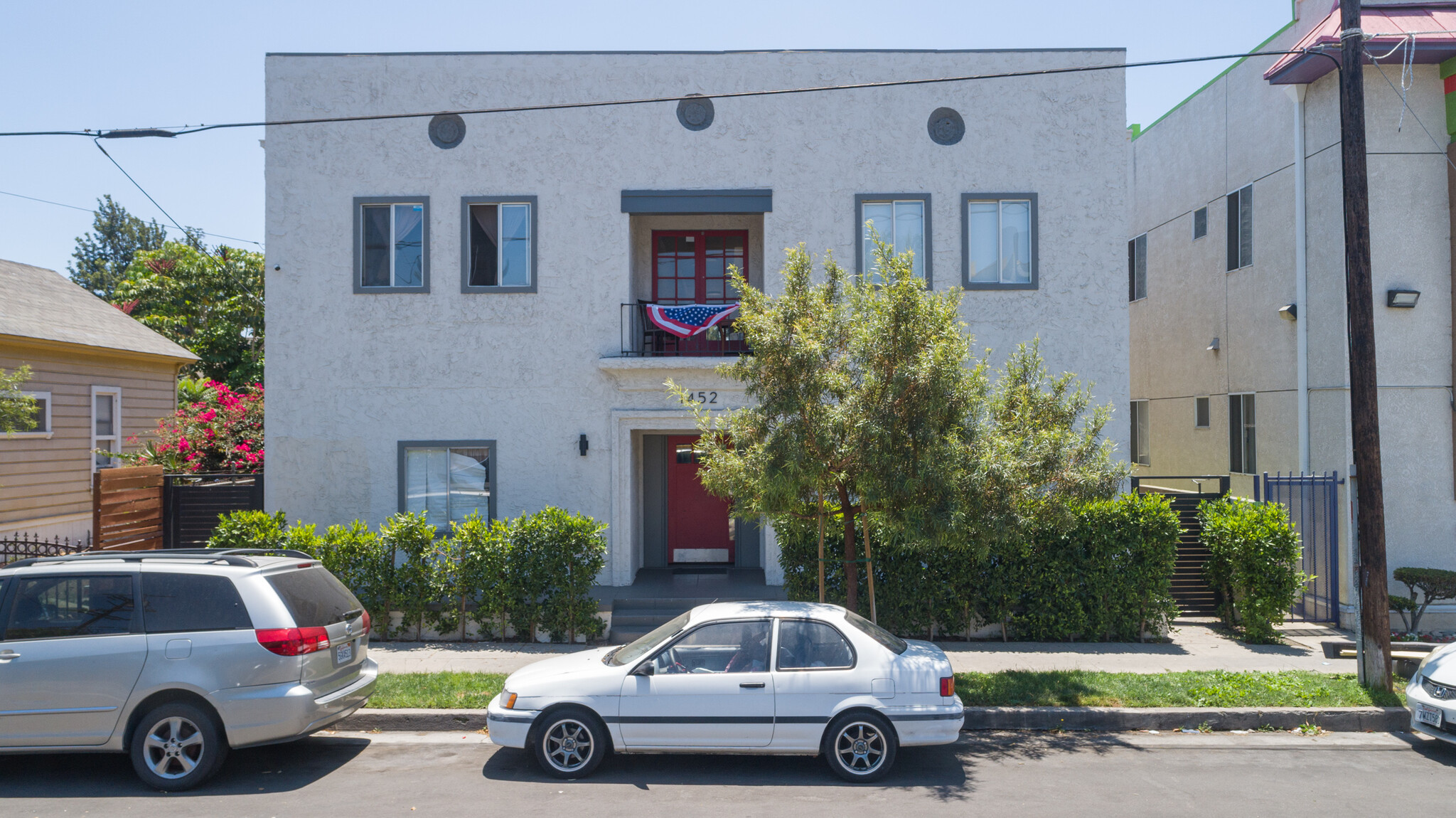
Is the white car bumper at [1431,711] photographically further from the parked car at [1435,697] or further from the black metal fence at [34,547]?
the black metal fence at [34,547]

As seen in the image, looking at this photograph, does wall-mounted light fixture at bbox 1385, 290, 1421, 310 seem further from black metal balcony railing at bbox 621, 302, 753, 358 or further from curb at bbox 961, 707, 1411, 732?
black metal balcony railing at bbox 621, 302, 753, 358

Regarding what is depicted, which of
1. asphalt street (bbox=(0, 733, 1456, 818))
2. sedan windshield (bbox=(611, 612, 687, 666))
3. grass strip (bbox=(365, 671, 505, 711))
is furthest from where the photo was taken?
grass strip (bbox=(365, 671, 505, 711))

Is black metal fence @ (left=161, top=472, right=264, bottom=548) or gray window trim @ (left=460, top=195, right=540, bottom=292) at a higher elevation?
gray window trim @ (left=460, top=195, right=540, bottom=292)

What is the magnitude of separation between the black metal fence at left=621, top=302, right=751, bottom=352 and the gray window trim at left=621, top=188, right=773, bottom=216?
142 cm

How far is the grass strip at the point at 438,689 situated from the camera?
839 cm

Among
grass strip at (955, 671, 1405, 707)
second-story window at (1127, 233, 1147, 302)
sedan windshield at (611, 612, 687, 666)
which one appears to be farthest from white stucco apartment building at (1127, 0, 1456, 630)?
A: sedan windshield at (611, 612, 687, 666)

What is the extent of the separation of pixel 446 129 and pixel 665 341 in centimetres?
446

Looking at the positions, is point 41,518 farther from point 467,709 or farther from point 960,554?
point 960,554

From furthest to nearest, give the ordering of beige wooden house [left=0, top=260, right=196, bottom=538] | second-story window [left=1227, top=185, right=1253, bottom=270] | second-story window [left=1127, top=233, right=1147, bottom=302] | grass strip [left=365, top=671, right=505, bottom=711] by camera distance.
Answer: second-story window [left=1127, top=233, right=1147, bottom=302], beige wooden house [left=0, top=260, right=196, bottom=538], second-story window [left=1227, top=185, right=1253, bottom=270], grass strip [left=365, top=671, right=505, bottom=711]

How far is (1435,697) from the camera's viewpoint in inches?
298

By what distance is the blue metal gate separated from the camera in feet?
40.4

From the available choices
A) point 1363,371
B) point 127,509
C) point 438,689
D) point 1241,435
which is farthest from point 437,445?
point 1241,435

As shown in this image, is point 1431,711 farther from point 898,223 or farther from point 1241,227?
point 1241,227

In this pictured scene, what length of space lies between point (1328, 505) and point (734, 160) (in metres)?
9.47
